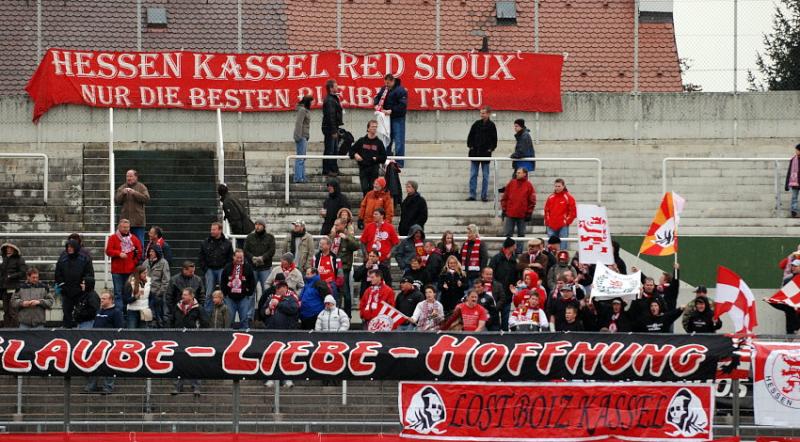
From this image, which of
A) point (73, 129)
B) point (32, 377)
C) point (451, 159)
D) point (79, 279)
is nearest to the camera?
point (32, 377)

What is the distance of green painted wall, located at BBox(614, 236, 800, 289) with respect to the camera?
26359mm

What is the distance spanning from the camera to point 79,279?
22297mm

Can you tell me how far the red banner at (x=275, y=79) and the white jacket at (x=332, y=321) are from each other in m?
10.4

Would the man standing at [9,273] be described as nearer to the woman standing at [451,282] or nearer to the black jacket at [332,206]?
the black jacket at [332,206]

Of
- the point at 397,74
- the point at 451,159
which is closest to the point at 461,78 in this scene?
the point at 397,74

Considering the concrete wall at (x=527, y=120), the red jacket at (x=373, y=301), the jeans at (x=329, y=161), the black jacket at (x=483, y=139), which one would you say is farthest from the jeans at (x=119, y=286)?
the concrete wall at (x=527, y=120)

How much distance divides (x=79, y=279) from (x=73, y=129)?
9.41 m

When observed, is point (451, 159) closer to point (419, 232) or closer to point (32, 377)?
point (419, 232)

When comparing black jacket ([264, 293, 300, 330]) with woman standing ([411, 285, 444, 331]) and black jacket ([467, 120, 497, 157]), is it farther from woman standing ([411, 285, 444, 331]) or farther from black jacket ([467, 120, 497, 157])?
black jacket ([467, 120, 497, 157])

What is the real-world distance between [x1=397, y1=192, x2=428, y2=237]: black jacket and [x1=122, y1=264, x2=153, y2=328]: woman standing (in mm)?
4261

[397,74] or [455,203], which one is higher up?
[397,74]

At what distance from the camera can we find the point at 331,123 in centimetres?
2788

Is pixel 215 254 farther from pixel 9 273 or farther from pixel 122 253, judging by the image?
pixel 9 273

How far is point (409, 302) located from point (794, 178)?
8.23 meters
